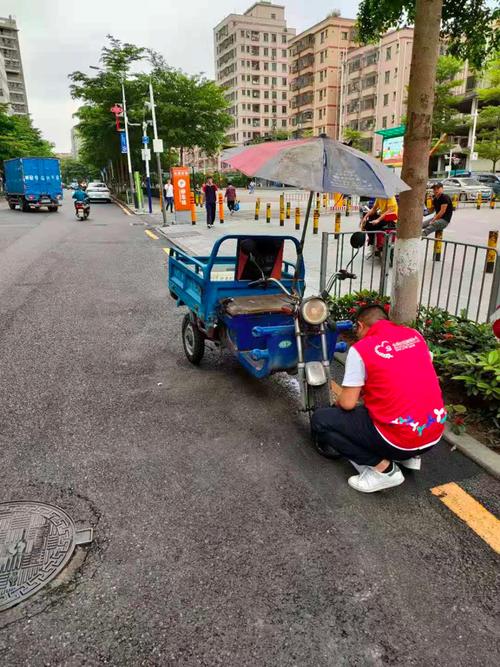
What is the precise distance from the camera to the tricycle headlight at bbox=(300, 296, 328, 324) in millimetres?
3656

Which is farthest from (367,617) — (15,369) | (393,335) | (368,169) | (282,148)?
(15,369)

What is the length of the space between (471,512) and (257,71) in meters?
109

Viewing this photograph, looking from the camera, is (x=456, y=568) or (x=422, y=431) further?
(x=422, y=431)

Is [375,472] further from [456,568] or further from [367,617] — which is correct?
[367,617]

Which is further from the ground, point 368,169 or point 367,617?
point 368,169

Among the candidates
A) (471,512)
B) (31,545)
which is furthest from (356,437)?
(31,545)

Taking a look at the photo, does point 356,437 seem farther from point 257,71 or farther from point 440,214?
point 257,71

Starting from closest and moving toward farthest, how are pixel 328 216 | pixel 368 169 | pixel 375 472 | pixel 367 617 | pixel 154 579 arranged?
1. pixel 367 617
2. pixel 154 579
3. pixel 375 472
4. pixel 368 169
5. pixel 328 216

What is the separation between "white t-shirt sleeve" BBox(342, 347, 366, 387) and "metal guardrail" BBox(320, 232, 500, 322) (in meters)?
2.47

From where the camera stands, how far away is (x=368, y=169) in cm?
353

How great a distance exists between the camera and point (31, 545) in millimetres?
2711

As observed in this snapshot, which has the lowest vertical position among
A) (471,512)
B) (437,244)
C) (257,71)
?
(471,512)

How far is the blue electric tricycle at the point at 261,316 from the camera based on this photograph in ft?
12.4

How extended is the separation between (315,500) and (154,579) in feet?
3.70
